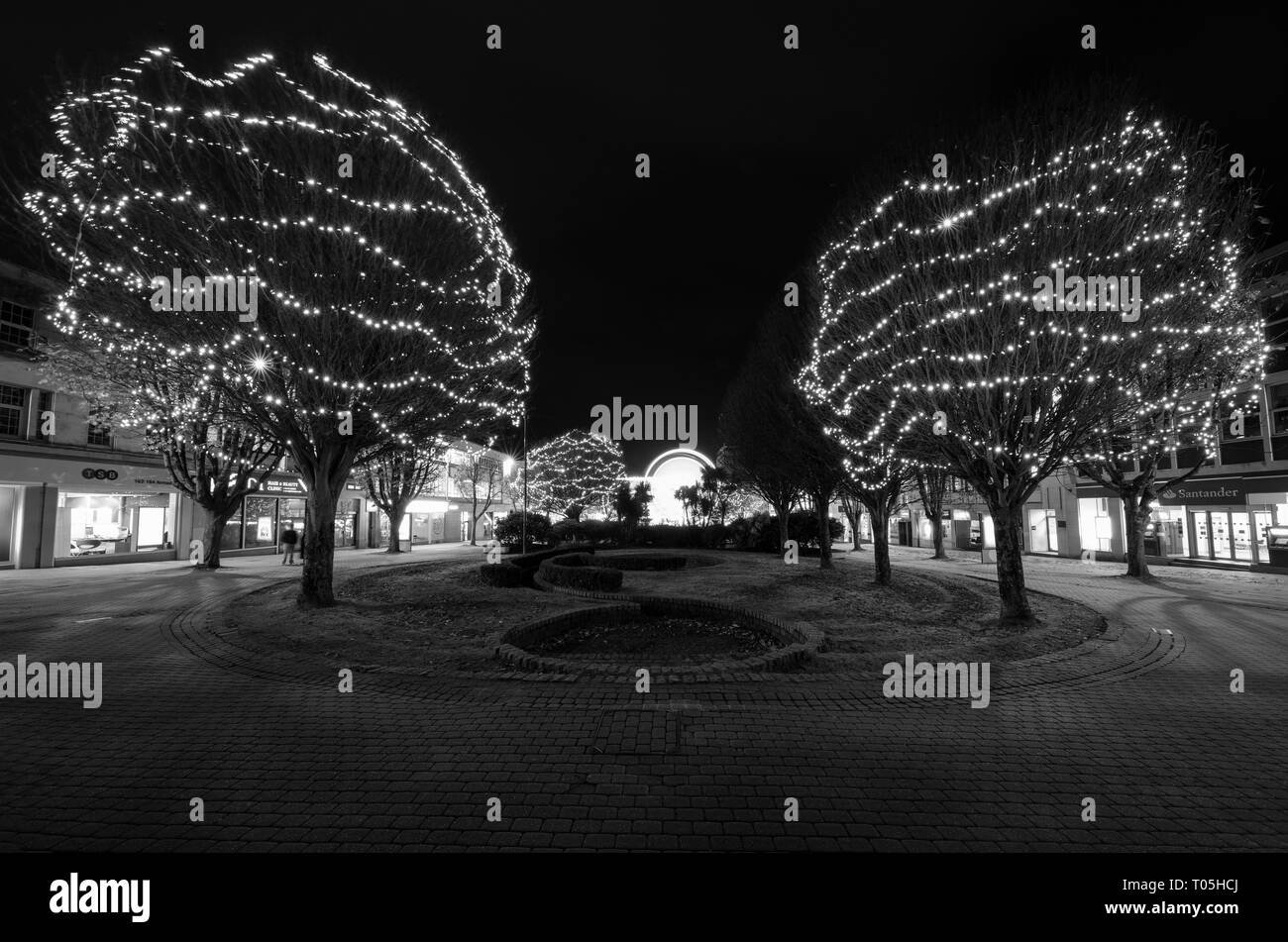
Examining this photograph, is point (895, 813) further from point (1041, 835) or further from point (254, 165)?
point (254, 165)

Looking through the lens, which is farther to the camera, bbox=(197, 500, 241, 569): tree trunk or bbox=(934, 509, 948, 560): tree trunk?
bbox=(934, 509, 948, 560): tree trunk

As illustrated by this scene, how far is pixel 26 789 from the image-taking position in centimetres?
438

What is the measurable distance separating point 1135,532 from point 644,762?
24359mm

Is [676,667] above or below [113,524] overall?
below

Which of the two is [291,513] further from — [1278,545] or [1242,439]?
[1242,439]

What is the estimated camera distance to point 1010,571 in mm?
11703

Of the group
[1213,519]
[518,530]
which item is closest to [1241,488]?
[1213,519]

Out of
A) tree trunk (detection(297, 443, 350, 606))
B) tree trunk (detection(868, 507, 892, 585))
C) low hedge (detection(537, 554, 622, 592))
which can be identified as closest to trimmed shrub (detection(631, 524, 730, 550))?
tree trunk (detection(868, 507, 892, 585))
